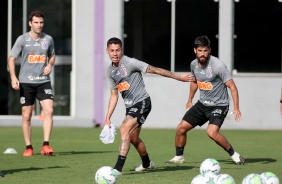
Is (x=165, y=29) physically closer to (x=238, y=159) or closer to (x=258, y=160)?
(x=258, y=160)

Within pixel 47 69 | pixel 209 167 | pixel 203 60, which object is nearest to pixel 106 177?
pixel 209 167

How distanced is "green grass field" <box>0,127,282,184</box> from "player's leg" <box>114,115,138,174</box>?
0.18 m

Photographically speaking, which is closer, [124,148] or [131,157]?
[124,148]

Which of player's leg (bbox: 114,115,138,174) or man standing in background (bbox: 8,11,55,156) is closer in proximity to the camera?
player's leg (bbox: 114,115,138,174)

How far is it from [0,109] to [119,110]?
3105 mm

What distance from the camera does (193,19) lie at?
77.8ft

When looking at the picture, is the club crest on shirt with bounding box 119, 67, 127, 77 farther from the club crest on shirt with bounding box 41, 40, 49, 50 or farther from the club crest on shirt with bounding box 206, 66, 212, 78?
the club crest on shirt with bounding box 41, 40, 49, 50

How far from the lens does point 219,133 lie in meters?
14.1

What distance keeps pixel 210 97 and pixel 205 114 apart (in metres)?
0.28

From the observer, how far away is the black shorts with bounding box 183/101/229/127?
14.1m

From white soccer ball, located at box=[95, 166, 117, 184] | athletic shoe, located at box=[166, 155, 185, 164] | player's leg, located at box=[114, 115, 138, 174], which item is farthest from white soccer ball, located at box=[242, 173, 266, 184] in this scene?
athletic shoe, located at box=[166, 155, 185, 164]

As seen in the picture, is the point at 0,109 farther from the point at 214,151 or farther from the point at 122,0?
A: the point at 214,151

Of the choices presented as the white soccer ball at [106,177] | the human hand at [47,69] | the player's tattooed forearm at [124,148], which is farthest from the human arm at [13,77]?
the white soccer ball at [106,177]

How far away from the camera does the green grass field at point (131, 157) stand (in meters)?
12.2
